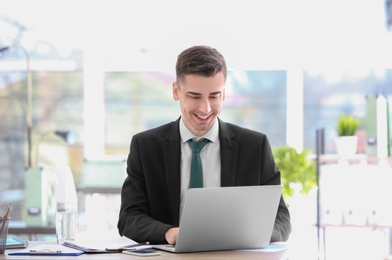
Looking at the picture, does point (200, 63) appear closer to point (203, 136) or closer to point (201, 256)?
point (203, 136)

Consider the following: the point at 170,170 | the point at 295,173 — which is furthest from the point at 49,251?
the point at 295,173

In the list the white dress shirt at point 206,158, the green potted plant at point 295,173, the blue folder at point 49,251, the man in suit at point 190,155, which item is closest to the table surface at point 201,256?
the blue folder at point 49,251

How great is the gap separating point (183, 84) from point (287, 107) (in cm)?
306

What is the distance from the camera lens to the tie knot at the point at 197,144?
2.73m

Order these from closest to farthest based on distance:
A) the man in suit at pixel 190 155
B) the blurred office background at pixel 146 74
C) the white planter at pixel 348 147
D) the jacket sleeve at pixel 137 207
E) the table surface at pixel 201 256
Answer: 1. the table surface at pixel 201 256
2. the jacket sleeve at pixel 137 207
3. the man in suit at pixel 190 155
4. the white planter at pixel 348 147
5. the blurred office background at pixel 146 74

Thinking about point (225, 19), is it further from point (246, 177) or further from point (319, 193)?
point (246, 177)

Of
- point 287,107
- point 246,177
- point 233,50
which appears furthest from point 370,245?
point 246,177

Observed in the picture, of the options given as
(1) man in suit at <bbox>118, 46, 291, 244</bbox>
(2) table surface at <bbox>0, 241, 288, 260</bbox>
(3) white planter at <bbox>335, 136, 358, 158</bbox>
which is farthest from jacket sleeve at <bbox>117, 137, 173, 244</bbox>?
(3) white planter at <bbox>335, 136, 358, 158</bbox>

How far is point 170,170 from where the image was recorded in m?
2.71

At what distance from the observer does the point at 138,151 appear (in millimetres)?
2773

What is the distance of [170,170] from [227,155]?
0.21m

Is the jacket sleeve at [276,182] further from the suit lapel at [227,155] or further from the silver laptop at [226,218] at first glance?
the silver laptop at [226,218]

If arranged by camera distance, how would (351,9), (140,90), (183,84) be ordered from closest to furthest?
(183,84) → (351,9) → (140,90)

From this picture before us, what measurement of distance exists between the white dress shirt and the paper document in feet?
1.14
